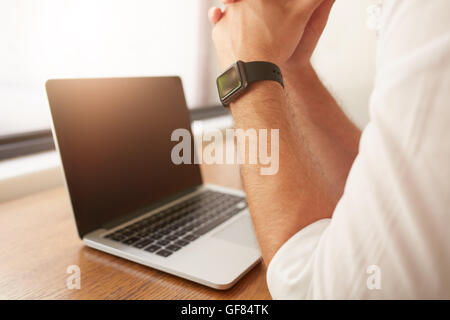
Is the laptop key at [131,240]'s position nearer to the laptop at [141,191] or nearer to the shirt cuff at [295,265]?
the laptop at [141,191]

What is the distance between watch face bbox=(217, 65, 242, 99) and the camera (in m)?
0.49

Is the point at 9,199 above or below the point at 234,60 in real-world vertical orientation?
below

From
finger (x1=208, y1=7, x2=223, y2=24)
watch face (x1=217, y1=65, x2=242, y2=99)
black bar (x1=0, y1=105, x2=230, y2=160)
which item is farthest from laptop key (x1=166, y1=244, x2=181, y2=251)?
black bar (x1=0, y1=105, x2=230, y2=160)

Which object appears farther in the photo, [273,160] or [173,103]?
[173,103]

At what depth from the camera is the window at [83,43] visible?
3.28ft

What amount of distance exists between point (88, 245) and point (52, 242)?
0.28 feet

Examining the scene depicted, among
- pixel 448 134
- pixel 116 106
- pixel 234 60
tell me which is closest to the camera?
pixel 448 134

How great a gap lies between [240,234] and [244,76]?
0.93ft

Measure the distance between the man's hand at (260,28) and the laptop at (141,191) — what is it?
26cm

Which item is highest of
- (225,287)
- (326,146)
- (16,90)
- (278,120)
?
(16,90)

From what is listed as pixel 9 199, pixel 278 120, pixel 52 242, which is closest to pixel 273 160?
pixel 278 120

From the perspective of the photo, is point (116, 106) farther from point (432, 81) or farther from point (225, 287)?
point (432, 81)
